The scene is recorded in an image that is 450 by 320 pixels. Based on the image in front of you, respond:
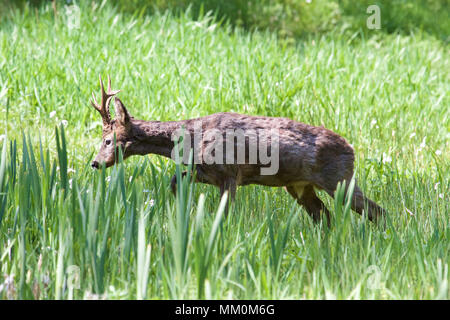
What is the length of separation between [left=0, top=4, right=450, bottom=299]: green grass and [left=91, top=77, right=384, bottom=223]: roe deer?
167mm

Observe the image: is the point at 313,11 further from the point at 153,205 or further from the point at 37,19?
the point at 153,205

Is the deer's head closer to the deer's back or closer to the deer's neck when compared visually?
the deer's neck

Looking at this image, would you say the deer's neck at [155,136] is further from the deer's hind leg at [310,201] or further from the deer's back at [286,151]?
the deer's hind leg at [310,201]

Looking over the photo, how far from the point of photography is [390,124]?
6.92m

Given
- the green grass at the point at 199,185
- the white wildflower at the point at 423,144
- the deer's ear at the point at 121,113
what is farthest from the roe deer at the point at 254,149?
the white wildflower at the point at 423,144

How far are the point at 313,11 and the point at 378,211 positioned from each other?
22.7 feet

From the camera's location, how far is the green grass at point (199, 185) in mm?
3039

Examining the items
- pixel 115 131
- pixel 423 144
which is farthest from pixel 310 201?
pixel 423 144

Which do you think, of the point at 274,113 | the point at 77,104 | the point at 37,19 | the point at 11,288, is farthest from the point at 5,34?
the point at 11,288

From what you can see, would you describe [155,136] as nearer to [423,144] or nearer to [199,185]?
Result: [199,185]

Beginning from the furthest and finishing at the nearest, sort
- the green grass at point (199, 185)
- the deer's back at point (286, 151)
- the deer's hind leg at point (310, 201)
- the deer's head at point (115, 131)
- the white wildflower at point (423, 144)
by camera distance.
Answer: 1. the white wildflower at point (423, 144)
2. the deer's hind leg at point (310, 201)
3. the deer's head at point (115, 131)
4. the deer's back at point (286, 151)
5. the green grass at point (199, 185)

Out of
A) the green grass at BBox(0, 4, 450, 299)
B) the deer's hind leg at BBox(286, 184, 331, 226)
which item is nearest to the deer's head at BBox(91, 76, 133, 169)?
the green grass at BBox(0, 4, 450, 299)

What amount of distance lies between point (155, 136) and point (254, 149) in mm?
740

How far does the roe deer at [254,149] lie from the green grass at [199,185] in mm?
167
